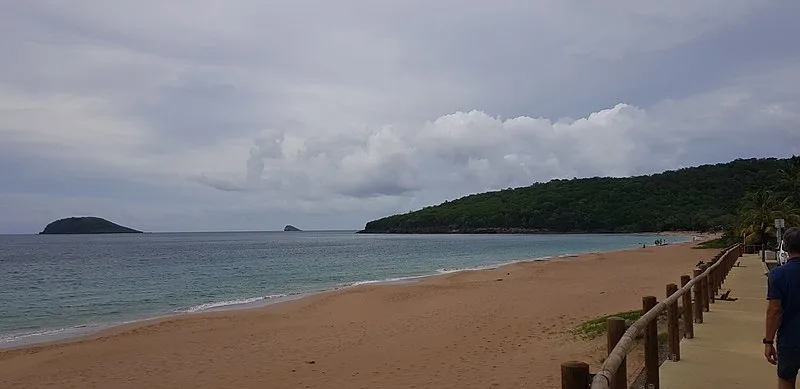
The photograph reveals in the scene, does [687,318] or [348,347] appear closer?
[687,318]

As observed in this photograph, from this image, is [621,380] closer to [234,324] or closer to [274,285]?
[234,324]

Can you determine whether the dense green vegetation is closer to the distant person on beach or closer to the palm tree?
the palm tree

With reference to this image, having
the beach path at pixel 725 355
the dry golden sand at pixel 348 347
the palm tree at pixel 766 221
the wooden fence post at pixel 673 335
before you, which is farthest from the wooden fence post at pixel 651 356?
the palm tree at pixel 766 221

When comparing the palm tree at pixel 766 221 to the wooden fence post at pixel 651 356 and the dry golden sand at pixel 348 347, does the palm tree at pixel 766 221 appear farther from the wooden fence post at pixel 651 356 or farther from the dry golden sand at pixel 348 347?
the wooden fence post at pixel 651 356

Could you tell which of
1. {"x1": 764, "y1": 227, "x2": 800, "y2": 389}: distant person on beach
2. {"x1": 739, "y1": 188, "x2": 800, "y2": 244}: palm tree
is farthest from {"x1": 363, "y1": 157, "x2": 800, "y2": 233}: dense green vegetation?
{"x1": 764, "y1": 227, "x2": 800, "y2": 389}: distant person on beach

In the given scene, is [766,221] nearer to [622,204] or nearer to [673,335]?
[673,335]

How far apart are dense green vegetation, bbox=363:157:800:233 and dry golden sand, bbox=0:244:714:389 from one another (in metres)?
85.6

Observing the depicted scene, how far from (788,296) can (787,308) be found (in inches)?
3.4

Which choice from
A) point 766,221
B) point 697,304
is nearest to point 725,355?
point 697,304

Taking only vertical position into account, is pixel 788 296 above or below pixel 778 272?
below

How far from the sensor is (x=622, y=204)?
136875 mm

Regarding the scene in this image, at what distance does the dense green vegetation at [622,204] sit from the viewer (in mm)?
118250

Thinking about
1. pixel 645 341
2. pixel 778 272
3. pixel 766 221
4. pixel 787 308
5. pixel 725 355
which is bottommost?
pixel 725 355

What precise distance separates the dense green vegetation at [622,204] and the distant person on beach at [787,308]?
9681 cm
